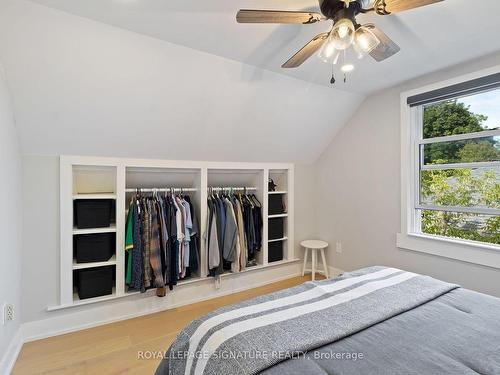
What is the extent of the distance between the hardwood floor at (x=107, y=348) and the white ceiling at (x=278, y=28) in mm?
2307

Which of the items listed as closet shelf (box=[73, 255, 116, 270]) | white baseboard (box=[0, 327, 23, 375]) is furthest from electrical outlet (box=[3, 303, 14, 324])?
closet shelf (box=[73, 255, 116, 270])

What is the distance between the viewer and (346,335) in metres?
1.12

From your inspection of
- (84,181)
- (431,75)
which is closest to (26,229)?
(84,181)

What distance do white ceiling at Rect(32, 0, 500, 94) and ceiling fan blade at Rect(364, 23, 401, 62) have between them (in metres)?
0.27

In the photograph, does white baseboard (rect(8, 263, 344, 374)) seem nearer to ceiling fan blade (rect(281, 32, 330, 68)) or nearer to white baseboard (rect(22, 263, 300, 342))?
white baseboard (rect(22, 263, 300, 342))

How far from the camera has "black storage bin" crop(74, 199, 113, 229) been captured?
2.32m

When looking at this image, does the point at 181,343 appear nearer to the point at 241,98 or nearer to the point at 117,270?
the point at 117,270

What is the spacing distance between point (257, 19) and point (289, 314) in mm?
1404

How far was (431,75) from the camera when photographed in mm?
2453

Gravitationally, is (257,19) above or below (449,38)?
below

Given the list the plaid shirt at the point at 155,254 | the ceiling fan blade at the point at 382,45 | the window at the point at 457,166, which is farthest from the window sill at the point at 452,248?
the plaid shirt at the point at 155,254

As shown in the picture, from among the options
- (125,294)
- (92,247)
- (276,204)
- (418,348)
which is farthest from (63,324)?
(418,348)

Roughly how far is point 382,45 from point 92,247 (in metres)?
2.67

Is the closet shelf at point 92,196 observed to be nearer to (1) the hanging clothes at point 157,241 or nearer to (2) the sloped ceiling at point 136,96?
(1) the hanging clothes at point 157,241
